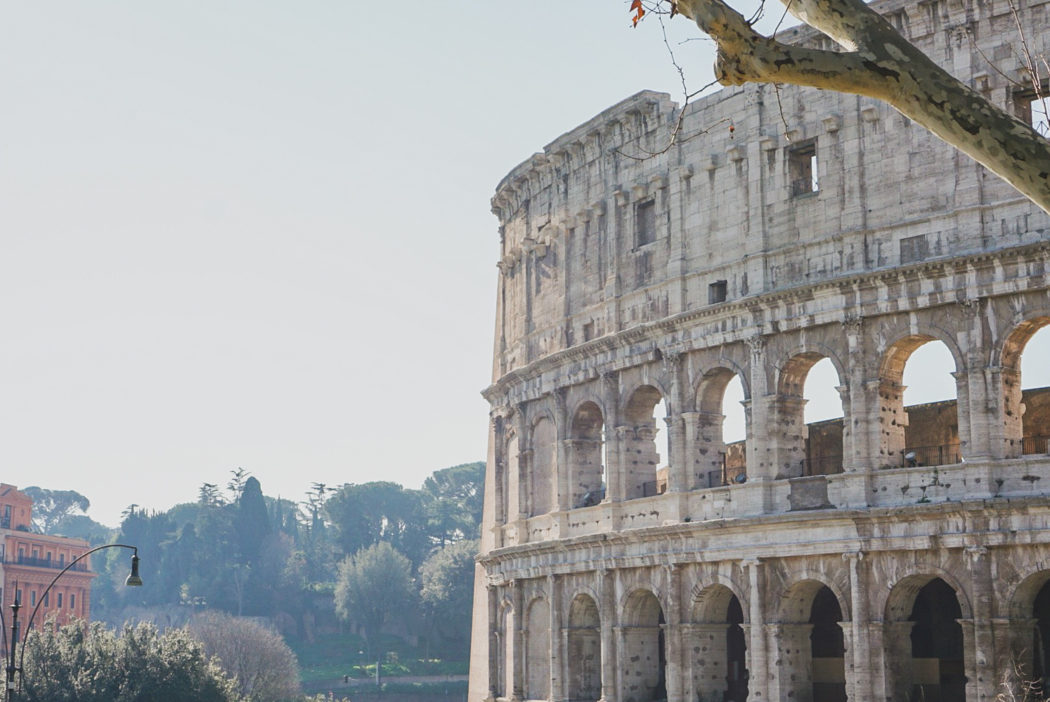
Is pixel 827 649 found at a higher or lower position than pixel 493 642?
lower

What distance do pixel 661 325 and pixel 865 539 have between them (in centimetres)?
690

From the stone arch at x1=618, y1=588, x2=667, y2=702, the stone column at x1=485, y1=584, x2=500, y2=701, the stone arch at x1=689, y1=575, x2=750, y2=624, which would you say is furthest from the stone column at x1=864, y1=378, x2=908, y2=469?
the stone column at x1=485, y1=584, x2=500, y2=701

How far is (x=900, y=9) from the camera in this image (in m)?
27.4

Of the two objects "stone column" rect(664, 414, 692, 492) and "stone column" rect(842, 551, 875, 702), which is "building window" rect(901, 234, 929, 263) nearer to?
"stone column" rect(842, 551, 875, 702)

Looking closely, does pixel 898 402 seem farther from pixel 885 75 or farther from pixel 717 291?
pixel 885 75

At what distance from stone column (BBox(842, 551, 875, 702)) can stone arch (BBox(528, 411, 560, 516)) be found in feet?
34.4

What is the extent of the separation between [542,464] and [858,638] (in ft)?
38.4

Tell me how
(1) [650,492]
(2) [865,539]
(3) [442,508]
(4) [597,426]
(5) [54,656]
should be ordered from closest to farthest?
(2) [865,539]
(1) [650,492]
(4) [597,426]
(5) [54,656]
(3) [442,508]

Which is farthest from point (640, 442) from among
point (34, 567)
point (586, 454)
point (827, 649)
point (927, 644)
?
point (34, 567)

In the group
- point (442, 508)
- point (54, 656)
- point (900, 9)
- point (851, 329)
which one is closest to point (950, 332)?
point (851, 329)

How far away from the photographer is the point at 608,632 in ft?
107

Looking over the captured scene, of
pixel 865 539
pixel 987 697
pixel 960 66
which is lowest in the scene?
pixel 987 697

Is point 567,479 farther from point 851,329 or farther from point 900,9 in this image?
point 900,9

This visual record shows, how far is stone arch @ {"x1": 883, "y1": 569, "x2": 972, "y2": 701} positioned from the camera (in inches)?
1056
